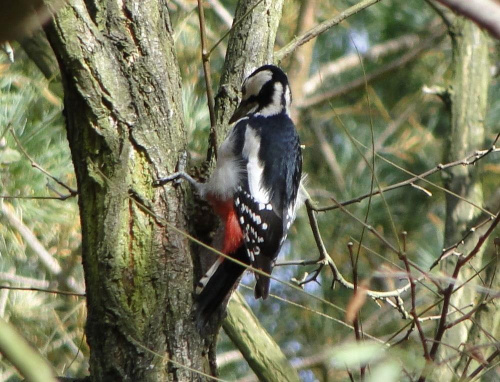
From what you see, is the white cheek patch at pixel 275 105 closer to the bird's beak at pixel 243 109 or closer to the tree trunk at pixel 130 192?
the bird's beak at pixel 243 109

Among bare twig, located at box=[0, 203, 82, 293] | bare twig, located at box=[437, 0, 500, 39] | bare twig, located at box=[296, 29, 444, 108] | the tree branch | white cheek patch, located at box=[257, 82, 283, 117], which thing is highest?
bare twig, located at box=[296, 29, 444, 108]

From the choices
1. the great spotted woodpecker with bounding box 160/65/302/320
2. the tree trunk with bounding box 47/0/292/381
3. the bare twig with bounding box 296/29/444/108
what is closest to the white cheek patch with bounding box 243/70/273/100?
the great spotted woodpecker with bounding box 160/65/302/320

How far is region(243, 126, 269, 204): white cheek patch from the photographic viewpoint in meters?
2.38

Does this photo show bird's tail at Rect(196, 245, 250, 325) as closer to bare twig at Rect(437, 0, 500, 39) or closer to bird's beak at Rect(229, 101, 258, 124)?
bird's beak at Rect(229, 101, 258, 124)

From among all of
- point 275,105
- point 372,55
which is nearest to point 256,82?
point 275,105

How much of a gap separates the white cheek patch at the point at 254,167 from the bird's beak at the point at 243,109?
2.9 inches

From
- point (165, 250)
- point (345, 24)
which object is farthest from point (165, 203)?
point (345, 24)

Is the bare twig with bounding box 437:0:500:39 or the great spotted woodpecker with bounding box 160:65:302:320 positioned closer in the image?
the bare twig with bounding box 437:0:500:39

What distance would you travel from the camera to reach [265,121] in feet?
8.55

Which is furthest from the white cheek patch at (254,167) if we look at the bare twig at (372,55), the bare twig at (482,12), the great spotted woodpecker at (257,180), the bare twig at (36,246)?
the bare twig at (372,55)

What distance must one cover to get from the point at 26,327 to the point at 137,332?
5.97 ft

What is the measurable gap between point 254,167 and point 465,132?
1.00 metres

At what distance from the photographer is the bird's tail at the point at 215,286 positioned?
1677 mm

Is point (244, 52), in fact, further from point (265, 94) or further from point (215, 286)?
point (215, 286)
